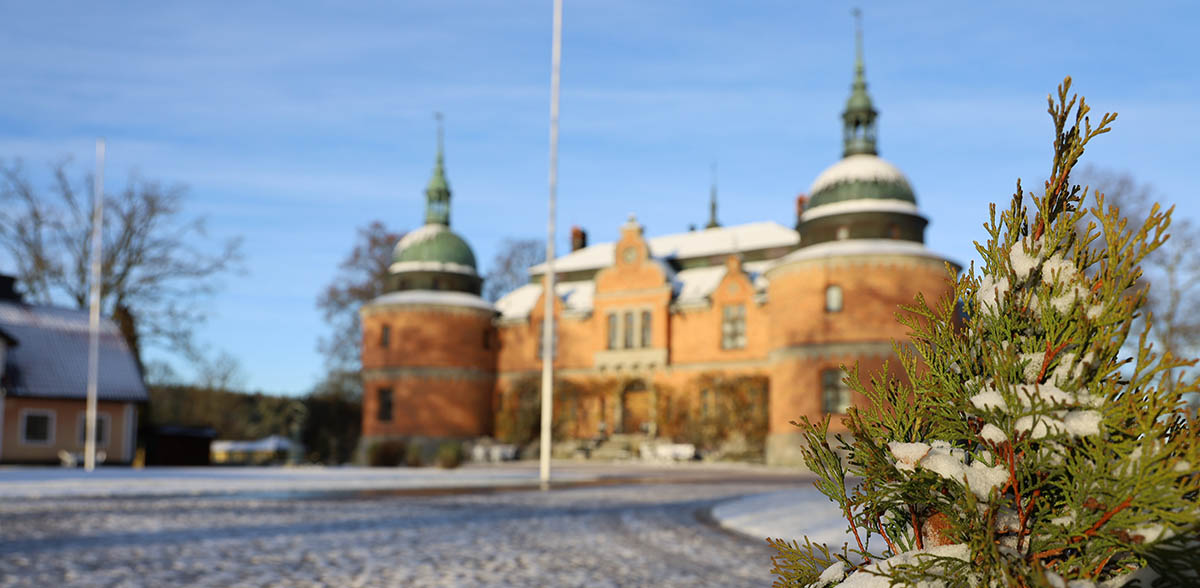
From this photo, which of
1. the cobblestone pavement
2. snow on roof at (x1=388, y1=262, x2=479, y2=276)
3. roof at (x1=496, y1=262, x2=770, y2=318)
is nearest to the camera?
the cobblestone pavement

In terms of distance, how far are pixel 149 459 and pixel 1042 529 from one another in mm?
37152

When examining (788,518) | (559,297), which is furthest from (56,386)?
(788,518)

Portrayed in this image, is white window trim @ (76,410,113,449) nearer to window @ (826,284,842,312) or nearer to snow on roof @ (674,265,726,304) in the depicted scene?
snow on roof @ (674,265,726,304)

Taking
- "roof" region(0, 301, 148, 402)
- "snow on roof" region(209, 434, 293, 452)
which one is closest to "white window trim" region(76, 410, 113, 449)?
"roof" region(0, 301, 148, 402)

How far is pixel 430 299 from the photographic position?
42656 mm

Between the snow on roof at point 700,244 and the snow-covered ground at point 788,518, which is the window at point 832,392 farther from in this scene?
the snow-covered ground at point 788,518

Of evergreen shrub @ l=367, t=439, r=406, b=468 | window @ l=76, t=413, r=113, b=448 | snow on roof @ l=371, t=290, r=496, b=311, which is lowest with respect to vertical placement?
evergreen shrub @ l=367, t=439, r=406, b=468

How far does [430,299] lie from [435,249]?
113 inches

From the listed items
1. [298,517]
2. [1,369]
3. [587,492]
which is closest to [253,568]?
[298,517]

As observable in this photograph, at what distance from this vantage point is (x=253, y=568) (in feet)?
24.3

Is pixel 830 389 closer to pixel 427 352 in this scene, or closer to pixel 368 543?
pixel 427 352

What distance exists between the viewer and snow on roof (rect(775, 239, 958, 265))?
105 feet

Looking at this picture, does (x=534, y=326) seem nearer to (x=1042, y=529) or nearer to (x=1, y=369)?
(x=1, y=369)

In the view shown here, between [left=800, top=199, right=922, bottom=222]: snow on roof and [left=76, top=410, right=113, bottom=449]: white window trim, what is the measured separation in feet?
85.1
